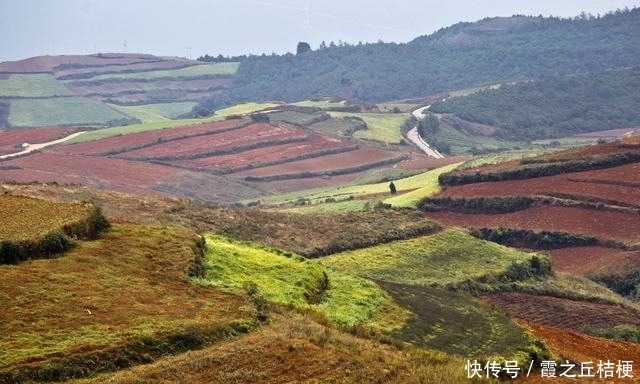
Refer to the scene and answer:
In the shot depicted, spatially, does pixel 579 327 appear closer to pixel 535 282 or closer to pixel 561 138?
pixel 535 282

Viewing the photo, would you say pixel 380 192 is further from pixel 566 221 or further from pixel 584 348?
pixel 584 348

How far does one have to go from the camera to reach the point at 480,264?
55.9m

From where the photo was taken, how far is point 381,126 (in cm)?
17750

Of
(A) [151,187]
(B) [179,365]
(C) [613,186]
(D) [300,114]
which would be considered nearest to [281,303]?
(B) [179,365]

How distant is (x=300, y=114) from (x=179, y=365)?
15905 cm

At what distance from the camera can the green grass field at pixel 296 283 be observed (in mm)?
32938

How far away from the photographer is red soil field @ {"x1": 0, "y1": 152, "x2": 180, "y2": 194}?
4574 inches

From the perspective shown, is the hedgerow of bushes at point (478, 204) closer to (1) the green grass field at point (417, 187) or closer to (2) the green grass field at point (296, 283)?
(1) the green grass field at point (417, 187)

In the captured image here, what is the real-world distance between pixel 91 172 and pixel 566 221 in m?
70.1

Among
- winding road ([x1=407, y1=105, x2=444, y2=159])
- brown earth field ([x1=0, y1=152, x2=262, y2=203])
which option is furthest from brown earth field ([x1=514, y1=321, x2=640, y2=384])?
winding road ([x1=407, y1=105, x2=444, y2=159])

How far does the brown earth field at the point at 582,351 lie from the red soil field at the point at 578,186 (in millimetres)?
41685

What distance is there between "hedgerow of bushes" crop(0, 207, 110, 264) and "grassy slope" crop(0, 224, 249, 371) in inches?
18.2

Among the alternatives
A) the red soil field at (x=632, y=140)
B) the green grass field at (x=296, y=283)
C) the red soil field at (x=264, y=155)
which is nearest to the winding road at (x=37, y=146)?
the red soil field at (x=264, y=155)

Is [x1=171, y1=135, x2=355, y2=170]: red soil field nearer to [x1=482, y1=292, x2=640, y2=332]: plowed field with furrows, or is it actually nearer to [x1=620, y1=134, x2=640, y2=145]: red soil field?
[x1=620, y1=134, x2=640, y2=145]: red soil field
